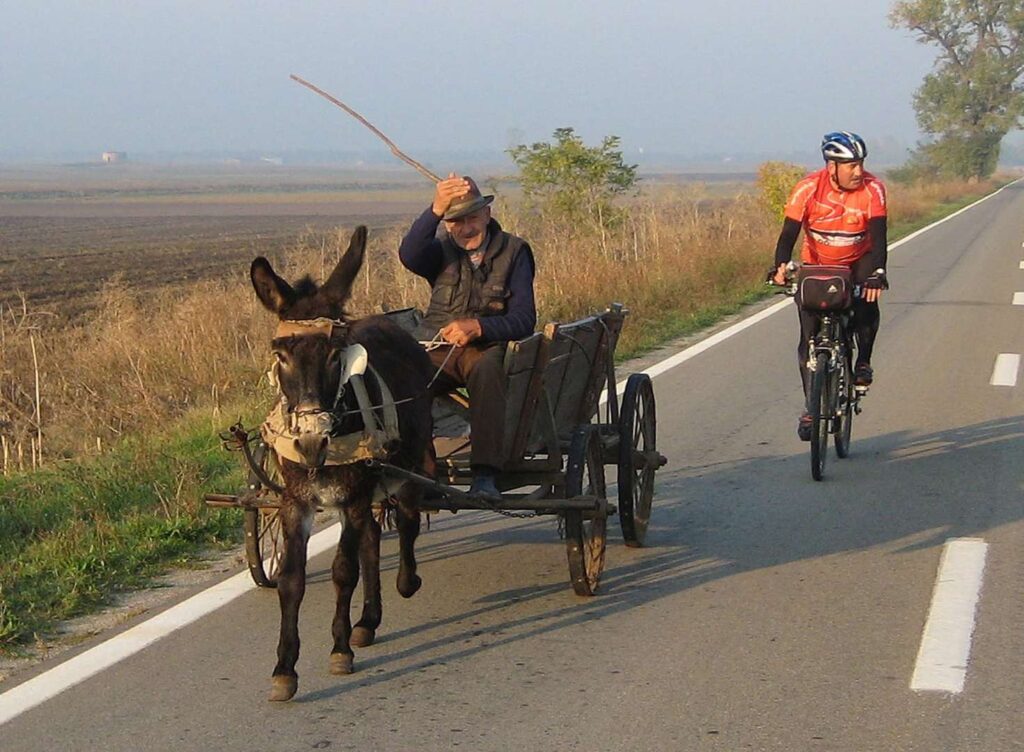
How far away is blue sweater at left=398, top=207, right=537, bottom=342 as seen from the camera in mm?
6629

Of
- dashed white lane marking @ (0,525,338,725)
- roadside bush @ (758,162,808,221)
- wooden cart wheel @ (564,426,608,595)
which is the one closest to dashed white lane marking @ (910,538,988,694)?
wooden cart wheel @ (564,426,608,595)

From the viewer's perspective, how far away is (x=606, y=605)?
257 inches

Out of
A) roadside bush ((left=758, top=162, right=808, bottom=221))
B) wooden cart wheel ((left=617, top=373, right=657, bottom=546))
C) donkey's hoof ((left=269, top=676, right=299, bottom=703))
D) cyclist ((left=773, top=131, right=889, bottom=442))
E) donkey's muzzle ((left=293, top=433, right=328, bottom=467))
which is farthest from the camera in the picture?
roadside bush ((left=758, top=162, right=808, bottom=221))

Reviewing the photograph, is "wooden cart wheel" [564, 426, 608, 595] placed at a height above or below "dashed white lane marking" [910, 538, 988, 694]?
above

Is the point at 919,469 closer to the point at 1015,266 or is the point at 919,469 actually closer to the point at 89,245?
the point at 1015,266

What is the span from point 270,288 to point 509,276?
1898 millimetres

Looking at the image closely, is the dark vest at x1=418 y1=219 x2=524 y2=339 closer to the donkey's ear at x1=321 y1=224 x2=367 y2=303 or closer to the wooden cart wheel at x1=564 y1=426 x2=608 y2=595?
the wooden cart wheel at x1=564 y1=426 x2=608 y2=595

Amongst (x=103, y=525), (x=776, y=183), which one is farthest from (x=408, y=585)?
(x=776, y=183)

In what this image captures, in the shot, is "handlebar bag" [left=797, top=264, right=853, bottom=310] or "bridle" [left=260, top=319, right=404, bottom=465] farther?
"handlebar bag" [left=797, top=264, right=853, bottom=310]

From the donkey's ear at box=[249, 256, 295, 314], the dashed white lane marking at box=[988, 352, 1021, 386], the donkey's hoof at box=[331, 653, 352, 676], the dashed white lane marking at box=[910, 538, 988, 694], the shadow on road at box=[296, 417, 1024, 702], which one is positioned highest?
the donkey's ear at box=[249, 256, 295, 314]

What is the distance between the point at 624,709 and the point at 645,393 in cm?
302

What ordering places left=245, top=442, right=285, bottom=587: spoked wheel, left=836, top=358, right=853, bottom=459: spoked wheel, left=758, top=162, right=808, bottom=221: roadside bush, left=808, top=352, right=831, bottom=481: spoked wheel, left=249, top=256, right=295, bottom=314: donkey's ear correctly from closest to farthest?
left=249, top=256, right=295, bottom=314: donkey's ear → left=245, top=442, right=285, bottom=587: spoked wheel → left=808, top=352, right=831, bottom=481: spoked wheel → left=836, top=358, right=853, bottom=459: spoked wheel → left=758, top=162, right=808, bottom=221: roadside bush

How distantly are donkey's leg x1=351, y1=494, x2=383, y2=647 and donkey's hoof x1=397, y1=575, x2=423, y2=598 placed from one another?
1.18ft

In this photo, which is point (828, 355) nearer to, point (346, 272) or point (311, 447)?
point (346, 272)
